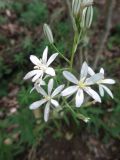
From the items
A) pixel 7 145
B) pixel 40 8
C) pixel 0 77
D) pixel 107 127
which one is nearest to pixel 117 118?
pixel 107 127

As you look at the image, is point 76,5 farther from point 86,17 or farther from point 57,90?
point 57,90

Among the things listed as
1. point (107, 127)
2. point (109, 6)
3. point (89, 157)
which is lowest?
point (89, 157)

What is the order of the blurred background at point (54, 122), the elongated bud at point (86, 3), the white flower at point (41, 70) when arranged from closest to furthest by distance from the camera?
1. the elongated bud at point (86, 3)
2. the white flower at point (41, 70)
3. the blurred background at point (54, 122)

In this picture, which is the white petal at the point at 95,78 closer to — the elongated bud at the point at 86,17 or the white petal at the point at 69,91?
the white petal at the point at 69,91

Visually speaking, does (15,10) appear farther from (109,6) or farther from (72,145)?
(72,145)

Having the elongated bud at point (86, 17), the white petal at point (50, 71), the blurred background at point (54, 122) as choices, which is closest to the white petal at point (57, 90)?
the white petal at point (50, 71)

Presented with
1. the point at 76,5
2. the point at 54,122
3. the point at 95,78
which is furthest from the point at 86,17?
the point at 54,122

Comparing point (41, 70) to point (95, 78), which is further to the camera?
point (41, 70)

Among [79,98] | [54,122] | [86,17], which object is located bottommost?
[54,122]
